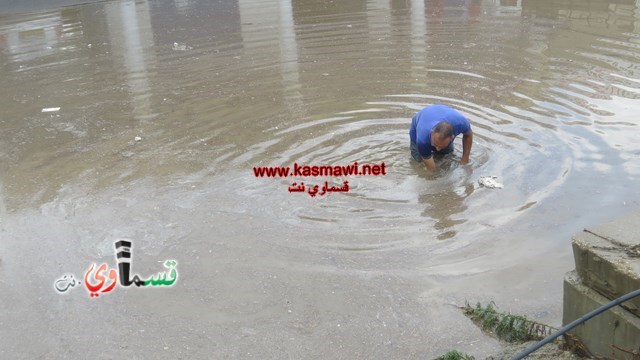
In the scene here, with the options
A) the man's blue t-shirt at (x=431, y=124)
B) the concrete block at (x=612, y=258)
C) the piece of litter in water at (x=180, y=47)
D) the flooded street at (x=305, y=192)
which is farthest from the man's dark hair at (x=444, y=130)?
the piece of litter in water at (x=180, y=47)

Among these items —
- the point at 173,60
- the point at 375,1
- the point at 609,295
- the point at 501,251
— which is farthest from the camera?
the point at 375,1

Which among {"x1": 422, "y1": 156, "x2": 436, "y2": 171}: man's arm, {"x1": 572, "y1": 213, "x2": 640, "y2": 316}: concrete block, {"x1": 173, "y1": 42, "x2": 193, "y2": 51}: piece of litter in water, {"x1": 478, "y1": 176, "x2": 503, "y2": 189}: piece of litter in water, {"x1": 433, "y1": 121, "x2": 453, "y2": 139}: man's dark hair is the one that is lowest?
{"x1": 478, "y1": 176, "x2": 503, "y2": 189}: piece of litter in water

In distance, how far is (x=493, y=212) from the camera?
5.90m

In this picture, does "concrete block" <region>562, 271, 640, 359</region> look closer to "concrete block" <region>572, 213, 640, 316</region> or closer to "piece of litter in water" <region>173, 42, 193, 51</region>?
"concrete block" <region>572, 213, 640, 316</region>

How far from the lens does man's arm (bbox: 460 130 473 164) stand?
21.7 ft

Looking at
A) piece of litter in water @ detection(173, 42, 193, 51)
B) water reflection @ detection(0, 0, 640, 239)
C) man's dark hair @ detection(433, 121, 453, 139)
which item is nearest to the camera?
man's dark hair @ detection(433, 121, 453, 139)

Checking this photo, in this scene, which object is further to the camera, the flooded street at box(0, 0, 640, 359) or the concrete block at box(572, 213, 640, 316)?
the flooded street at box(0, 0, 640, 359)

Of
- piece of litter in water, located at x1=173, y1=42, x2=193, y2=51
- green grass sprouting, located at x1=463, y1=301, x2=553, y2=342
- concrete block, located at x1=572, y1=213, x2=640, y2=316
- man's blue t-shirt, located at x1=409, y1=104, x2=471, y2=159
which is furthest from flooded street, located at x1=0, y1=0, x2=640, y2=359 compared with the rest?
concrete block, located at x1=572, y1=213, x2=640, y2=316

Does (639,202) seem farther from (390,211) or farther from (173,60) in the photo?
(173,60)

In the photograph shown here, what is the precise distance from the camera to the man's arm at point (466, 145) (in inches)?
260

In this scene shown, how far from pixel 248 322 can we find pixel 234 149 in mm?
3325

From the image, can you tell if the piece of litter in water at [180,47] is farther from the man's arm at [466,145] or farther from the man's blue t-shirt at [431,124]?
the man's arm at [466,145]

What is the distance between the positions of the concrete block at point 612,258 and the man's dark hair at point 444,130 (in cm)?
263

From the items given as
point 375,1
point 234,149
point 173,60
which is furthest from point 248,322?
point 375,1
